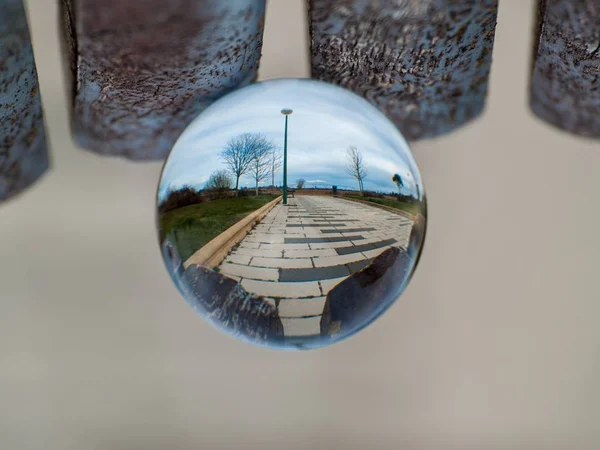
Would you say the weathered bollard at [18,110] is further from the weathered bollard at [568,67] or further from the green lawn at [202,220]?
the weathered bollard at [568,67]

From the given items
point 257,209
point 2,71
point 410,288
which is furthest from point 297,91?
point 410,288

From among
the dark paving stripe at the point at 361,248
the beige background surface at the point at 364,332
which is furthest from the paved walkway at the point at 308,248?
the beige background surface at the point at 364,332

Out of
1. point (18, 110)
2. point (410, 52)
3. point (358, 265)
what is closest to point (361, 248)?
point (358, 265)

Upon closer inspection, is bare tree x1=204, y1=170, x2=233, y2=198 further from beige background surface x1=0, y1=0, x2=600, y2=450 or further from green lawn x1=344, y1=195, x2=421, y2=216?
beige background surface x1=0, y1=0, x2=600, y2=450

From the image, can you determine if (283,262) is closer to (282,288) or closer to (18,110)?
(282,288)

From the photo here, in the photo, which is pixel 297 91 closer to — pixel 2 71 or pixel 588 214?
pixel 2 71

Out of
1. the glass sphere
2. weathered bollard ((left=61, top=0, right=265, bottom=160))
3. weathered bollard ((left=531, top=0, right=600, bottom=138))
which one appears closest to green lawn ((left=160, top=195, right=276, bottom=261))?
the glass sphere
